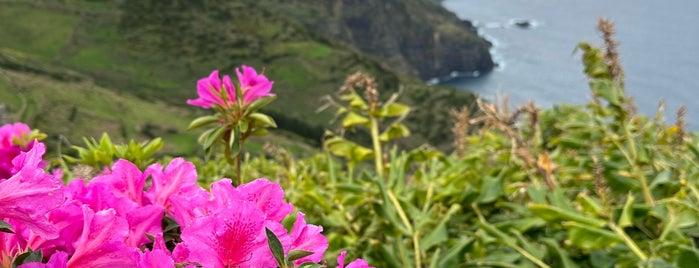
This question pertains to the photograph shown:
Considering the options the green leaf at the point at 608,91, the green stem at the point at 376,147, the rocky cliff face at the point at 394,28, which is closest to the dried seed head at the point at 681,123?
the green leaf at the point at 608,91

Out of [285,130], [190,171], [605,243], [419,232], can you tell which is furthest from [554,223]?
[285,130]

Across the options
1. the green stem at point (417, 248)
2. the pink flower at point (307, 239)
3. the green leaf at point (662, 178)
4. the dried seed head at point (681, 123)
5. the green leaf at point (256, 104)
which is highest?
the pink flower at point (307, 239)

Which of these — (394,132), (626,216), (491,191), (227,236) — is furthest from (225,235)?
(394,132)

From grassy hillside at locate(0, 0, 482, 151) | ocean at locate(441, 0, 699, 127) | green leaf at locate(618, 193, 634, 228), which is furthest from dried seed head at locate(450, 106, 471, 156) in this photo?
grassy hillside at locate(0, 0, 482, 151)

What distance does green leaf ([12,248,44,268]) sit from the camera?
673 millimetres

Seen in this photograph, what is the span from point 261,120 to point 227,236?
78 cm

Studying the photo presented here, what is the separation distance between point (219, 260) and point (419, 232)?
1356 millimetres

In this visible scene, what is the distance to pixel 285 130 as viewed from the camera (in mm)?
61750

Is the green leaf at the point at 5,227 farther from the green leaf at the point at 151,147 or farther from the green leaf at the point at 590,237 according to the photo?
the green leaf at the point at 590,237

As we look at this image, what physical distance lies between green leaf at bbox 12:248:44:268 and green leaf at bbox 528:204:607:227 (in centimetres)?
141

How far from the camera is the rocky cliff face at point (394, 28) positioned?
329ft

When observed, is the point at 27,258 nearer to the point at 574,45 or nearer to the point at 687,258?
the point at 687,258

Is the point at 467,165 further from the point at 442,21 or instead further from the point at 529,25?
the point at 442,21

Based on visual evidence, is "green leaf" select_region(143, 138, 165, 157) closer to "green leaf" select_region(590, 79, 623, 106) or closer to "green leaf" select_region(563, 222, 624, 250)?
"green leaf" select_region(563, 222, 624, 250)
